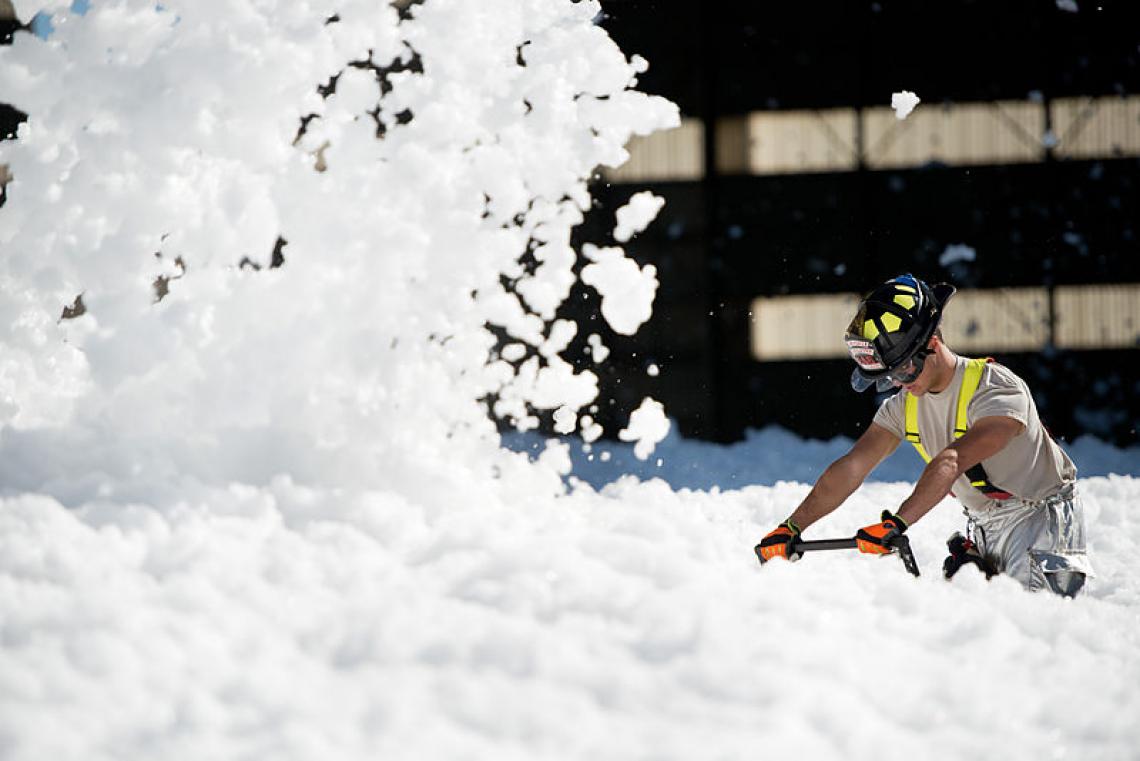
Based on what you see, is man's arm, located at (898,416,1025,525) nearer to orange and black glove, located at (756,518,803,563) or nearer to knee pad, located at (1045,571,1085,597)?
orange and black glove, located at (756,518,803,563)

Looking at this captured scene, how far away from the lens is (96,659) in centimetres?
265

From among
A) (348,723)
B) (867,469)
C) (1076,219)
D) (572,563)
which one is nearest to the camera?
(348,723)

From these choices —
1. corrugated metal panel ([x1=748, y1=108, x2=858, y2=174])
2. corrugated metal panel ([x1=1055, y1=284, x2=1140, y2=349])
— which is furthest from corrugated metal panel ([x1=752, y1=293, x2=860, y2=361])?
corrugated metal panel ([x1=1055, y1=284, x2=1140, y2=349])

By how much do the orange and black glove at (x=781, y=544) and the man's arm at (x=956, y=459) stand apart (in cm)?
35

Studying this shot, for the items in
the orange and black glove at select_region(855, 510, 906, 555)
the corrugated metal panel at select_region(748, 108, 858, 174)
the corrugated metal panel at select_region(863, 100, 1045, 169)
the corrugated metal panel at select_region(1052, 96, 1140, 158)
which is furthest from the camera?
the corrugated metal panel at select_region(748, 108, 858, 174)

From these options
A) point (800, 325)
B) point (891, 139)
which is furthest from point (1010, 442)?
point (891, 139)

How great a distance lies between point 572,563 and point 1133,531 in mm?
4410

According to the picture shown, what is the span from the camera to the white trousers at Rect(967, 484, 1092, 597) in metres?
3.61

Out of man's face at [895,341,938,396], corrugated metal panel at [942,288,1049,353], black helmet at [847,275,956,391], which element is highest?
corrugated metal panel at [942,288,1049,353]

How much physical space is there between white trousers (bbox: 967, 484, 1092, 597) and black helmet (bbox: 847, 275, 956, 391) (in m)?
0.76

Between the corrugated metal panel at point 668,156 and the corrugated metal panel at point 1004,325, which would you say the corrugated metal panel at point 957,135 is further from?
the corrugated metal panel at point 668,156

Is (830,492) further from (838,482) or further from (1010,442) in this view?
(1010,442)

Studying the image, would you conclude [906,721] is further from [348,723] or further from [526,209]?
[526,209]

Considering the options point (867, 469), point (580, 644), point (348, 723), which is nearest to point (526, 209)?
point (867, 469)
